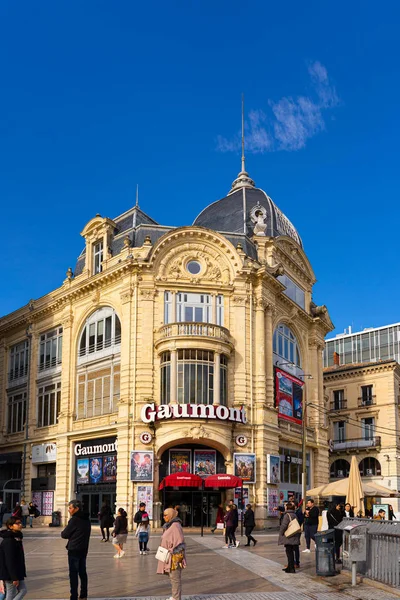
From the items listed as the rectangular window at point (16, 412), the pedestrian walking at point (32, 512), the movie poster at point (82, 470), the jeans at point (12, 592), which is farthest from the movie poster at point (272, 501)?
the jeans at point (12, 592)

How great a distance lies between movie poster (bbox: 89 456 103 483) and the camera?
1708 inches

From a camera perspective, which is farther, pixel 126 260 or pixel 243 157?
pixel 243 157

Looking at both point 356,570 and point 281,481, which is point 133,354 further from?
point 356,570

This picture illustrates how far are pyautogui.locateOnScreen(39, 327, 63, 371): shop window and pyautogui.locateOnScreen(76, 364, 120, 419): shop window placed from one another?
11.9ft

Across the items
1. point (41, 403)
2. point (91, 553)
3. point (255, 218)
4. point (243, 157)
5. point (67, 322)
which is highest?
point (243, 157)

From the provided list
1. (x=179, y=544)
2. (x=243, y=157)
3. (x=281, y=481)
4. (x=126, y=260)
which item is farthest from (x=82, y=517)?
(x=243, y=157)

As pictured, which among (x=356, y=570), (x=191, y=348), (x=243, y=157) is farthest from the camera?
(x=243, y=157)

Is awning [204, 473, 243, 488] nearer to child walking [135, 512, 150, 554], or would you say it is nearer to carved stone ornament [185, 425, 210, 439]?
carved stone ornament [185, 425, 210, 439]

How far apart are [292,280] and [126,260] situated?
13792 mm

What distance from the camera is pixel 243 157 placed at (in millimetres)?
58000

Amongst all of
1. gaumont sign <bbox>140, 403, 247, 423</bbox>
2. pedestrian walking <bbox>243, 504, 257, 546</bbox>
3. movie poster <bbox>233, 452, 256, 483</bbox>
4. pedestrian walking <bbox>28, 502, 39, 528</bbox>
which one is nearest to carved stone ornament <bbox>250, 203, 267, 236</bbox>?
gaumont sign <bbox>140, 403, 247, 423</bbox>

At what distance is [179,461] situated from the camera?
41031 mm

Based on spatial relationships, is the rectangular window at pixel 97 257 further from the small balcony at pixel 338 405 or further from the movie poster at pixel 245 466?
the small balcony at pixel 338 405

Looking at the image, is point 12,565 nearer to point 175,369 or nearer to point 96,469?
point 175,369
